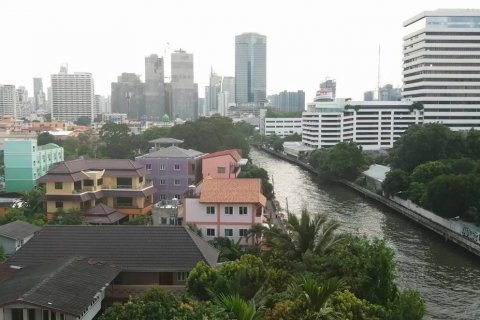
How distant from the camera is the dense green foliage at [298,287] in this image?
30.5 feet

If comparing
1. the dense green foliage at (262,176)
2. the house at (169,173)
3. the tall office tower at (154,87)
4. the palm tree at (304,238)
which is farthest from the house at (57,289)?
the tall office tower at (154,87)

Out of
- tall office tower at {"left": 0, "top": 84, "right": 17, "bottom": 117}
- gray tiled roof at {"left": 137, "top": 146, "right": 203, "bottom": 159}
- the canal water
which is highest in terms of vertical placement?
tall office tower at {"left": 0, "top": 84, "right": 17, "bottom": 117}

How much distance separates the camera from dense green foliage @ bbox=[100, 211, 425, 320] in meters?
9.30

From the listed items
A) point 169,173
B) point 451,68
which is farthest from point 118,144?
point 451,68

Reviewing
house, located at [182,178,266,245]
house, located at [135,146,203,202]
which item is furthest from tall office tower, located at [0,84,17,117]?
house, located at [182,178,266,245]

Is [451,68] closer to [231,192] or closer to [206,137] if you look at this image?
[206,137]

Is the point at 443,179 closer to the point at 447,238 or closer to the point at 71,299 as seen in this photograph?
Result: the point at 447,238

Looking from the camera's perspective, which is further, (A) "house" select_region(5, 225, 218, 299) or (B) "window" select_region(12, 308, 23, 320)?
(A) "house" select_region(5, 225, 218, 299)

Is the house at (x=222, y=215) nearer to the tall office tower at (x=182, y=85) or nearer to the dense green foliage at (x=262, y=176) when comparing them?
the dense green foliage at (x=262, y=176)

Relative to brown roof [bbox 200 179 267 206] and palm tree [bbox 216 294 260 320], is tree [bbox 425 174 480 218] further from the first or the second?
palm tree [bbox 216 294 260 320]

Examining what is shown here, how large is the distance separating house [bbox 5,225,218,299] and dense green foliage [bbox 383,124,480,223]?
50.9 feet

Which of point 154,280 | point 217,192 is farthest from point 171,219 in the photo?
point 154,280

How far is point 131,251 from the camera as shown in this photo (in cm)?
1644

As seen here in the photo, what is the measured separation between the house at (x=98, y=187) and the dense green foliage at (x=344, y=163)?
2372 centimetres
